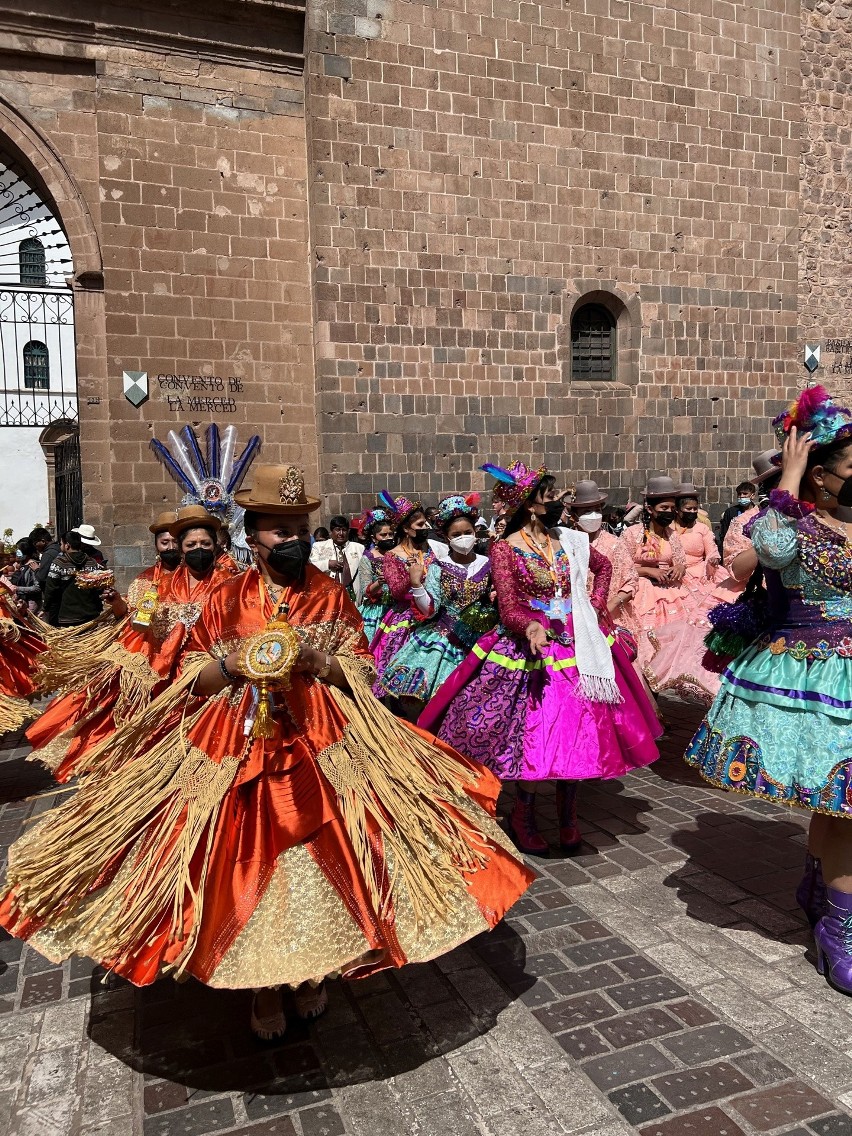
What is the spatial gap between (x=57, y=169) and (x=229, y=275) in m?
2.41

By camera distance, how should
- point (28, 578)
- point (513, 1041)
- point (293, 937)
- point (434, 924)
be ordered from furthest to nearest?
point (28, 578) < point (513, 1041) < point (434, 924) < point (293, 937)

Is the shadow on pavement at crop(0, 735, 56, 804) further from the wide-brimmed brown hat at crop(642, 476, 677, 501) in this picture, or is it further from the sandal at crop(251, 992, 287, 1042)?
the wide-brimmed brown hat at crop(642, 476, 677, 501)

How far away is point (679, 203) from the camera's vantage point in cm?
1433

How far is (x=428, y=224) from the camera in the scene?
497 inches

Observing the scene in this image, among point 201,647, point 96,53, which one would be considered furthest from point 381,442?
point 201,647

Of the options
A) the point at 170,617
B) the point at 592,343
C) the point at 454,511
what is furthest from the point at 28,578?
the point at 592,343

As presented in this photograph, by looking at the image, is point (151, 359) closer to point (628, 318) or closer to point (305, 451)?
point (305, 451)

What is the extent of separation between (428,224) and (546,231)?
2.02m

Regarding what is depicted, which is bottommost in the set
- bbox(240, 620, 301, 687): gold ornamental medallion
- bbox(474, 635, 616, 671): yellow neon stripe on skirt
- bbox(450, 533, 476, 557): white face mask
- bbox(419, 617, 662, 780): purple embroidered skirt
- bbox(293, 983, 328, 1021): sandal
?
bbox(293, 983, 328, 1021): sandal

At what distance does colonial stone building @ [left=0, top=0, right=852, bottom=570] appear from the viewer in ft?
37.1

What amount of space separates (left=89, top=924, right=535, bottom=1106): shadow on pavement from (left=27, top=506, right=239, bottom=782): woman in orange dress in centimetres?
182

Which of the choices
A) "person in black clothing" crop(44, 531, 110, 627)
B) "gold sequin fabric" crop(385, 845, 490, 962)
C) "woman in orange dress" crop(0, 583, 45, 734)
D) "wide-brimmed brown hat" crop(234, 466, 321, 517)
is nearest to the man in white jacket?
"person in black clothing" crop(44, 531, 110, 627)

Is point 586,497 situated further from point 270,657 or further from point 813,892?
point 270,657

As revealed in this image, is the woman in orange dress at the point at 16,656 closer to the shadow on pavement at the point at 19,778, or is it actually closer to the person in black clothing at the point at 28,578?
the shadow on pavement at the point at 19,778
